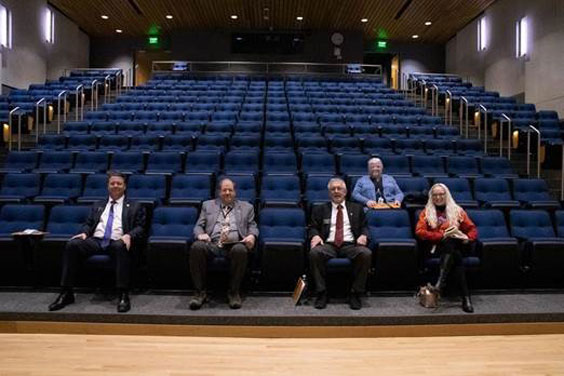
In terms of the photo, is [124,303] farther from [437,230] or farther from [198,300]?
[437,230]

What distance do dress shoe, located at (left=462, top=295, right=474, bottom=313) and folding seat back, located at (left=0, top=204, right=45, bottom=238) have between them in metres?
2.62

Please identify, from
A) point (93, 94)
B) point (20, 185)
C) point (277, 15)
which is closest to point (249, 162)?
point (20, 185)

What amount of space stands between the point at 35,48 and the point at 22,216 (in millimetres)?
7563

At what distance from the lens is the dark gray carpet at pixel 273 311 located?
2506 mm

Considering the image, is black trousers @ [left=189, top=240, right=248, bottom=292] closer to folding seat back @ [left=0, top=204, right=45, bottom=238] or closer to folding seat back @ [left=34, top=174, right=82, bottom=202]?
folding seat back @ [left=0, top=204, right=45, bottom=238]

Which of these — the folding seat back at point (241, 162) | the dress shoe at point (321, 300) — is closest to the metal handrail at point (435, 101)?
the folding seat back at point (241, 162)

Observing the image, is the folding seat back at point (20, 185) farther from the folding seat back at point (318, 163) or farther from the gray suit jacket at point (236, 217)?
the folding seat back at point (318, 163)

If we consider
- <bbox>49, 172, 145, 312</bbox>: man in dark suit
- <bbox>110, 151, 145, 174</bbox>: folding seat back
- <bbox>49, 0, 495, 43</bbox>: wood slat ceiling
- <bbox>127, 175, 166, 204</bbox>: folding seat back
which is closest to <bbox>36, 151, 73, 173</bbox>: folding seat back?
<bbox>110, 151, 145, 174</bbox>: folding seat back

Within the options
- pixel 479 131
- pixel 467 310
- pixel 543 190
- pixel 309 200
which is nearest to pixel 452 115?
pixel 479 131

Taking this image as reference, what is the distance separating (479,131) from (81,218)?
472 cm

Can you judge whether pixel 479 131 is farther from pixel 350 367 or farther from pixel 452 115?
pixel 350 367

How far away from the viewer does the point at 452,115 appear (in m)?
7.53

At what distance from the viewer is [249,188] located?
3.72 meters

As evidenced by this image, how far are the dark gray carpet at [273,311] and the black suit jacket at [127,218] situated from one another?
39 centimetres
